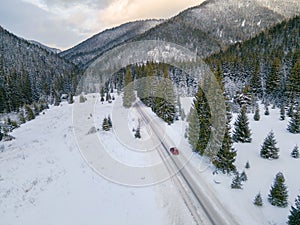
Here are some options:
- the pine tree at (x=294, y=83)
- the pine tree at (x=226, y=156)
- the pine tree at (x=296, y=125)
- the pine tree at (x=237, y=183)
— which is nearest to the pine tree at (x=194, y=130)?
the pine tree at (x=226, y=156)

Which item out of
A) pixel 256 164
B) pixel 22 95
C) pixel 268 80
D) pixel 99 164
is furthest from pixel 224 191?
pixel 22 95

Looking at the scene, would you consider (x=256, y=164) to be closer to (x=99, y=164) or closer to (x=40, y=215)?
(x=99, y=164)

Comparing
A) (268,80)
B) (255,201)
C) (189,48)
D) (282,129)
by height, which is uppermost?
(189,48)

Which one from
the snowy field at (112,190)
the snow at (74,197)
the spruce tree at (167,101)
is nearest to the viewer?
the snow at (74,197)

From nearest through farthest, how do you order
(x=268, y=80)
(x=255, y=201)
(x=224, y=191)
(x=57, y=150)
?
1. (x=255, y=201)
2. (x=224, y=191)
3. (x=57, y=150)
4. (x=268, y=80)

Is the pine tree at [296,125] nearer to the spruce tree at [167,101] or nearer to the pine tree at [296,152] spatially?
the pine tree at [296,152]

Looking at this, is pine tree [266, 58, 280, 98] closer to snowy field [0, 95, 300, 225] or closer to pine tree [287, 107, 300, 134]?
→ pine tree [287, 107, 300, 134]

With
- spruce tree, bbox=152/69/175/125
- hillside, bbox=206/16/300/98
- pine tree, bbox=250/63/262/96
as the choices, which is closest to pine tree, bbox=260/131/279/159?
spruce tree, bbox=152/69/175/125

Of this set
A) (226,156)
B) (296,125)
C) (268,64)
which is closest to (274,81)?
(268,64)

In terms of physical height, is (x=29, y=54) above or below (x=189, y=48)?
below
